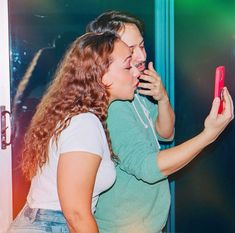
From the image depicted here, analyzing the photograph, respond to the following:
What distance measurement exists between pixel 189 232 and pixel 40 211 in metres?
1.65

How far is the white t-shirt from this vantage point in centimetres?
119

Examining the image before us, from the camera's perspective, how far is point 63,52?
244 centimetres

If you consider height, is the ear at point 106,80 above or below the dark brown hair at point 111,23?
below

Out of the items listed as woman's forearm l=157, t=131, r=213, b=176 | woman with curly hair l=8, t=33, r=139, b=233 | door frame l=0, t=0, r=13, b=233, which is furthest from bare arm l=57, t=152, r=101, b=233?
door frame l=0, t=0, r=13, b=233

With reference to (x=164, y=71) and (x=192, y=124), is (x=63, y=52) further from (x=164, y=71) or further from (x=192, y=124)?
(x=192, y=124)

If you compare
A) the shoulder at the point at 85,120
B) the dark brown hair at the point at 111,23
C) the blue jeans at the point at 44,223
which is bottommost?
the blue jeans at the point at 44,223

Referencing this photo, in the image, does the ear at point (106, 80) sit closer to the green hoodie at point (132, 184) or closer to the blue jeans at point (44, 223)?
the green hoodie at point (132, 184)

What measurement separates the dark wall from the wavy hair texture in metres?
1.17

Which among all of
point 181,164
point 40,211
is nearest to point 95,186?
point 40,211

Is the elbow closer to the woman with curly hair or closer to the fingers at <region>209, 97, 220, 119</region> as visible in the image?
the woman with curly hair

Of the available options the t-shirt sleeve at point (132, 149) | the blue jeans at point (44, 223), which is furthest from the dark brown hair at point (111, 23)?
the blue jeans at point (44, 223)

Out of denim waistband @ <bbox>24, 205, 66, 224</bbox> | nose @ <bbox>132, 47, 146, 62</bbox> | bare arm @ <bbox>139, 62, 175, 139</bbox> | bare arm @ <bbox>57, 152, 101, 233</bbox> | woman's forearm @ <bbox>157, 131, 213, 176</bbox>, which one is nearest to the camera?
bare arm @ <bbox>57, 152, 101, 233</bbox>

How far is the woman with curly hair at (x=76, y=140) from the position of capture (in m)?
1.19

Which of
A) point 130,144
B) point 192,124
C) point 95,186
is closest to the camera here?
point 95,186
